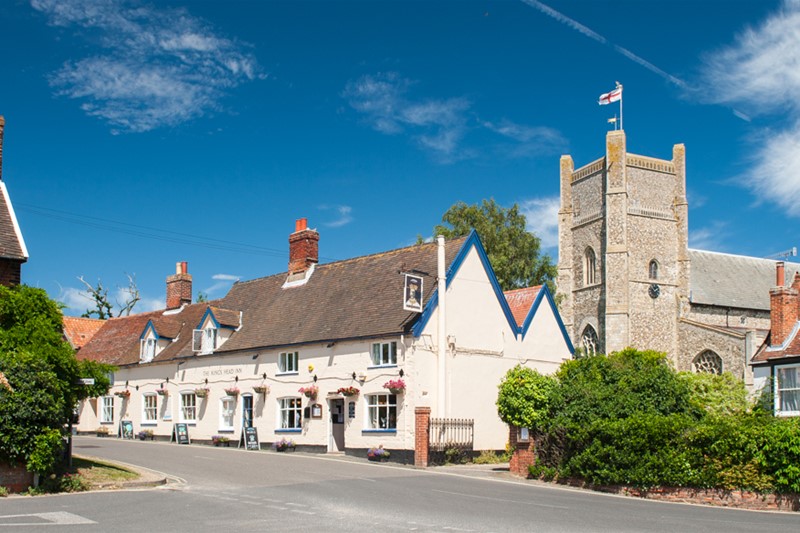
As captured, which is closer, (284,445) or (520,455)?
(520,455)

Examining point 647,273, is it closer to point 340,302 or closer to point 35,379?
point 340,302

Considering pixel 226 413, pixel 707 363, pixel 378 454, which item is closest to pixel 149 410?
pixel 226 413

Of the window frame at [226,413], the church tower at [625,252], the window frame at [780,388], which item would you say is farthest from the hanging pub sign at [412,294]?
the church tower at [625,252]

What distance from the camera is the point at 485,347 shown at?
3375 centimetres

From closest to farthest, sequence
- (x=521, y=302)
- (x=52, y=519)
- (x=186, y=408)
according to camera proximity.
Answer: (x=52, y=519) < (x=521, y=302) < (x=186, y=408)

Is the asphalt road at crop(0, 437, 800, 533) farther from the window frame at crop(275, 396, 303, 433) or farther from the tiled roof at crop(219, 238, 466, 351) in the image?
the window frame at crop(275, 396, 303, 433)

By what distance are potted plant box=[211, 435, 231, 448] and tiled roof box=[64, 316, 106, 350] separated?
61.4 feet

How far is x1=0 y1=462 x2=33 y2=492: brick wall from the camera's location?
1819 cm

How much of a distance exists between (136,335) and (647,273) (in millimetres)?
39484

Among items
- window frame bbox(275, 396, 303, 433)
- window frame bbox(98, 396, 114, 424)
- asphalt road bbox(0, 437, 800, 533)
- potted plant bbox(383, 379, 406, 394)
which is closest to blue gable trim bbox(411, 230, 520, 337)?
potted plant bbox(383, 379, 406, 394)

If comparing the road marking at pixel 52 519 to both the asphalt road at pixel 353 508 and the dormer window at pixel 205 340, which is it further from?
the dormer window at pixel 205 340

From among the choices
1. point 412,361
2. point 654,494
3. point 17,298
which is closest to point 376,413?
point 412,361

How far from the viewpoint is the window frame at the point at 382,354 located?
31531 millimetres

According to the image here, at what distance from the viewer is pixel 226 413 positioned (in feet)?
126
